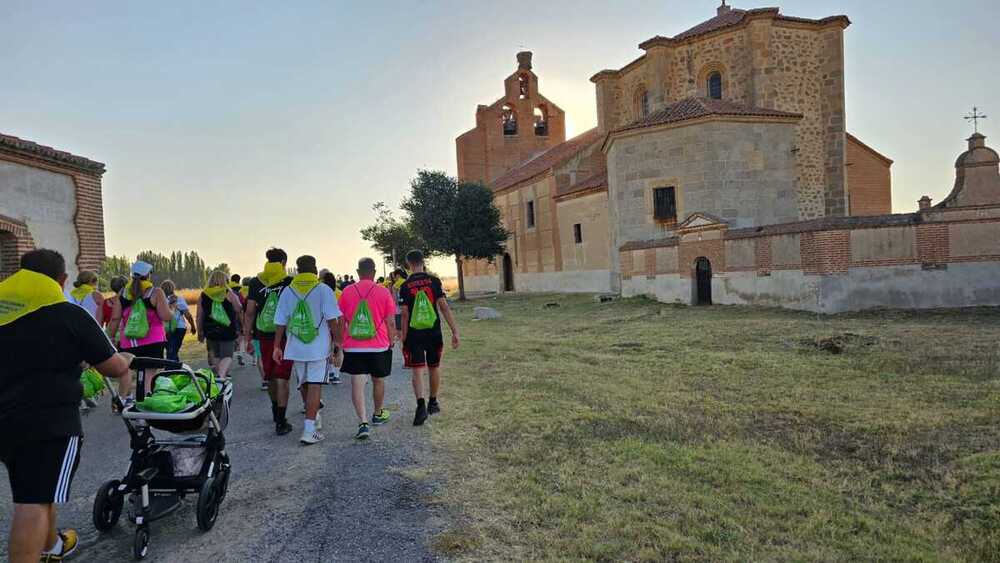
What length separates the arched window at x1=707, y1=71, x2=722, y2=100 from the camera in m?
27.5

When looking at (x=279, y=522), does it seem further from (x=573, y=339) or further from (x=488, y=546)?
(x=573, y=339)

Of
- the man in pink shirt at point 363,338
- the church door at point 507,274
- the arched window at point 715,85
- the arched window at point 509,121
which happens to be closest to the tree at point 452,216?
the church door at point 507,274

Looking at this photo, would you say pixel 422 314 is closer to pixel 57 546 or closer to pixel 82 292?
pixel 57 546

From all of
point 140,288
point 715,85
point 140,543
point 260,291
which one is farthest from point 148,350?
point 715,85

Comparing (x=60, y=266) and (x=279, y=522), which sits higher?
(x=60, y=266)

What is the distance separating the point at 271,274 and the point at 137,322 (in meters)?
1.56

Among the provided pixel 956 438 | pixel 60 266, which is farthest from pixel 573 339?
pixel 60 266

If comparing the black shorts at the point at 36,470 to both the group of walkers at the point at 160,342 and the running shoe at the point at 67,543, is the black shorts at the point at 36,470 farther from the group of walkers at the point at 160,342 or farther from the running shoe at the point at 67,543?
the running shoe at the point at 67,543

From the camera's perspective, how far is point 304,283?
6070 mm

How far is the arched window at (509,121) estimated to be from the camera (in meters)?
47.5

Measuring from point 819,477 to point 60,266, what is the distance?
17.8 feet

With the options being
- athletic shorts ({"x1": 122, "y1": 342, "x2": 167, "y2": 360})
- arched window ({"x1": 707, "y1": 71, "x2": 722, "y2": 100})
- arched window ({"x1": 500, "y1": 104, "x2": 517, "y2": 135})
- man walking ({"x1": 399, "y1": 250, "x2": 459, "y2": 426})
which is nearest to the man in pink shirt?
man walking ({"x1": 399, "y1": 250, "x2": 459, "y2": 426})

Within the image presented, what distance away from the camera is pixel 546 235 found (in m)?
37.5

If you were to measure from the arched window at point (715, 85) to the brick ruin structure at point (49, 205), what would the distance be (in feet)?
78.7
